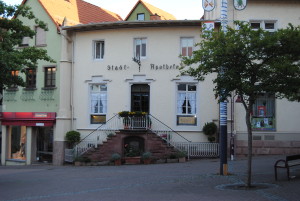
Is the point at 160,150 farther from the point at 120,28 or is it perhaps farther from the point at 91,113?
the point at 120,28

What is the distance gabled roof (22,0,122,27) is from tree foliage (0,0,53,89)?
10.6 metres

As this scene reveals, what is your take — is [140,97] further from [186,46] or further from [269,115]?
[269,115]

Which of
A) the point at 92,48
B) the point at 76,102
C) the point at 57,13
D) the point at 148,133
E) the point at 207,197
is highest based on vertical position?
the point at 57,13

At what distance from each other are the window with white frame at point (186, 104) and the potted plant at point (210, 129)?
930mm

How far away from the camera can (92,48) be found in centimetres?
2719

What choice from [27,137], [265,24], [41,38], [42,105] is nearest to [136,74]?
[42,105]

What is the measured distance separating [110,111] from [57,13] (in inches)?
317

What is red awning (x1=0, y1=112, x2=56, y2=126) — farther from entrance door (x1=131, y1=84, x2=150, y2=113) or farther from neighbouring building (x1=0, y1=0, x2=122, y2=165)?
entrance door (x1=131, y1=84, x2=150, y2=113)

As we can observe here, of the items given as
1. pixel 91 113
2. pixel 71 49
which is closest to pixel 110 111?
pixel 91 113

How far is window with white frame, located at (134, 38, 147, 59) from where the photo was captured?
86.2 ft

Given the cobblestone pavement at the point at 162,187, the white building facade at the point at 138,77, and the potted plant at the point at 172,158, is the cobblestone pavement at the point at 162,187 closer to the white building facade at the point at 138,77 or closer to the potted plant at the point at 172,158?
the potted plant at the point at 172,158

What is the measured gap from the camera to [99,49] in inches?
1078

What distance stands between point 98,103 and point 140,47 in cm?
425

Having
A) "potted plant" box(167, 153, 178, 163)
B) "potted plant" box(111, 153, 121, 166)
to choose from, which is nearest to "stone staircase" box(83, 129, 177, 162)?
"potted plant" box(167, 153, 178, 163)
